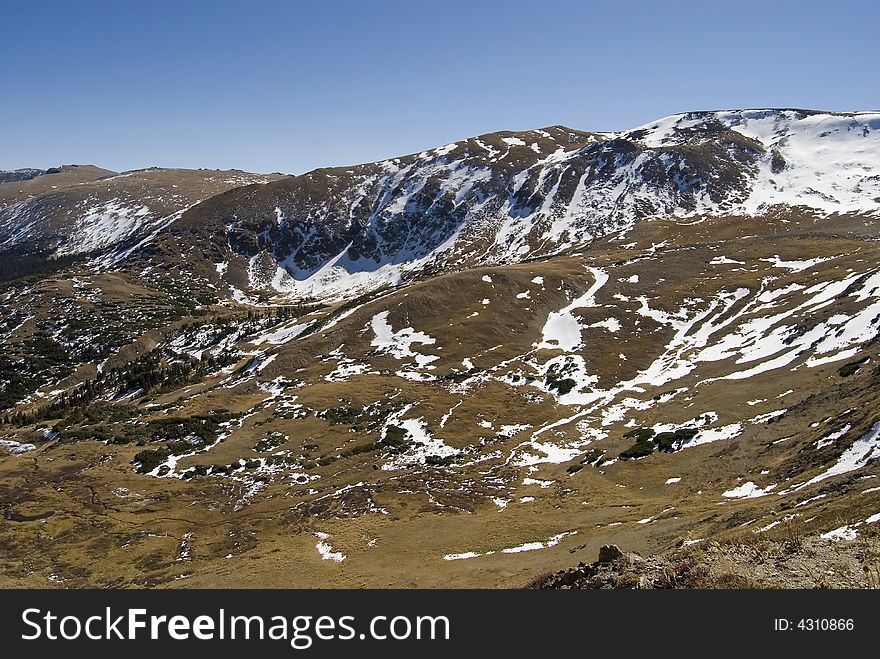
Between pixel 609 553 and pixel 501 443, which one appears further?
pixel 501 443

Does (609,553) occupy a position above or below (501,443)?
above

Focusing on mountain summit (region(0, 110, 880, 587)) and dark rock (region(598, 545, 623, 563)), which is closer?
dark rock (region(598, 545, 623, 563))

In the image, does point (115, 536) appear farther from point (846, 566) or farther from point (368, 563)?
point (846, 566)

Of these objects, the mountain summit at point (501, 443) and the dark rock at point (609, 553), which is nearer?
the dark rock at point (609, 553)

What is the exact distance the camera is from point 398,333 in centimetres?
10825

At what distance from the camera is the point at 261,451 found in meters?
66.8

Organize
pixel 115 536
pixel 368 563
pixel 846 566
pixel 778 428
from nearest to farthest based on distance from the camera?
pixel 846 566 → pixel 368 563 → pixel 778 428 → pixel 115 536

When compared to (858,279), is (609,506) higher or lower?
lower

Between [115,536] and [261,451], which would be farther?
[261,451]
